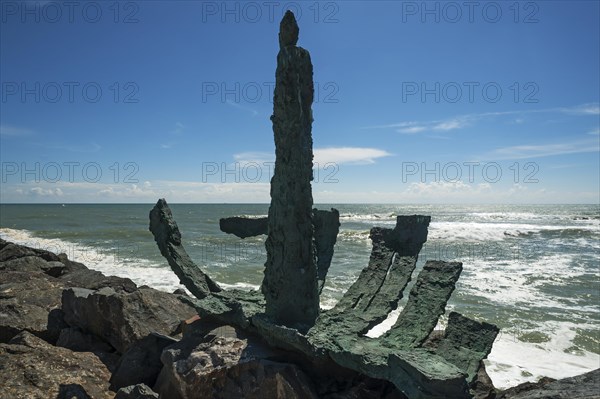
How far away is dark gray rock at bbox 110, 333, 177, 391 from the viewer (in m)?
4.44

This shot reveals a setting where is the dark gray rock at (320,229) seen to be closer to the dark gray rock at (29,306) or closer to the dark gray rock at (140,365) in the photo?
the dark gray rock at (140,365)

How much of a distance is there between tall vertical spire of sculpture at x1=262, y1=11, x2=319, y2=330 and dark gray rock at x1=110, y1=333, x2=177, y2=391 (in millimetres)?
1525

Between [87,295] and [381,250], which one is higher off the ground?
[381,250]

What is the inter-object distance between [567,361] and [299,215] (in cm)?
626

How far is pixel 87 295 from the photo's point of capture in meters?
5.91

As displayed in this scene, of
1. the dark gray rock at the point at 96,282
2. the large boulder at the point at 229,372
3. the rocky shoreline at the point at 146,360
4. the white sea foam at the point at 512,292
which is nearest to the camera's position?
the large boulder at the point at 229,372

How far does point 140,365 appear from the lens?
4.55 meters

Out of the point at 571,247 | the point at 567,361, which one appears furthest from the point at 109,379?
the point at 571,247

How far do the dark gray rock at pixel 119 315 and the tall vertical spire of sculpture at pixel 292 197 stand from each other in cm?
217

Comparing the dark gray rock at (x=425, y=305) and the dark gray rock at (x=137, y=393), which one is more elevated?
the dark gray rock at (x=425, y=305)

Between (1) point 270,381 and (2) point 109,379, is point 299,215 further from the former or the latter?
(2) point 109,379

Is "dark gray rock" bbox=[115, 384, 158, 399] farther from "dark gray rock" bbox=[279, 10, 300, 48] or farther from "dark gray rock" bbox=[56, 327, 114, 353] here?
"dark gray rock" bbox=[279, 10, 300, 48]

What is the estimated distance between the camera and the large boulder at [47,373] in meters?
3.90

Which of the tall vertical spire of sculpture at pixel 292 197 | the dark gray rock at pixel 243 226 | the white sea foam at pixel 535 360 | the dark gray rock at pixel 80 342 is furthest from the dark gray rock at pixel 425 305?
the dark gray rock at pixel 80 342
